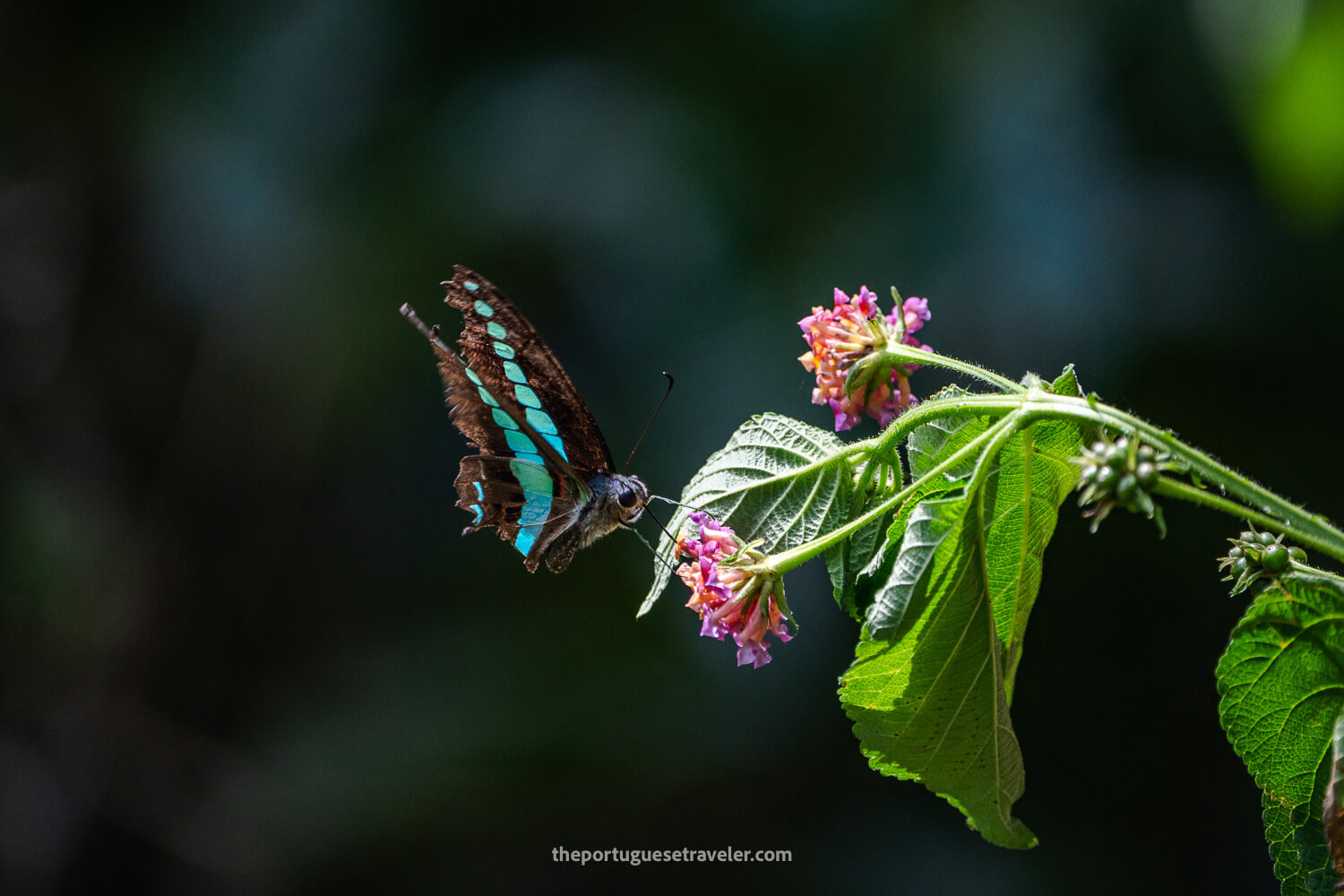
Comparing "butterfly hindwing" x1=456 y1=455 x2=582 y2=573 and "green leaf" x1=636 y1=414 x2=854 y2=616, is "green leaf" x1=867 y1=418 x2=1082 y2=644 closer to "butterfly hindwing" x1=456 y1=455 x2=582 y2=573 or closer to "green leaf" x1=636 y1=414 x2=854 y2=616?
"green leaf" x1=636 y1=414 x2=854 y2=616

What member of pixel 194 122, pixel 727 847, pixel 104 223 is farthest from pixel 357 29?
pixel 727 847

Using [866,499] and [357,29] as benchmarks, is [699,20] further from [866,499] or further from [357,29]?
[866,499]

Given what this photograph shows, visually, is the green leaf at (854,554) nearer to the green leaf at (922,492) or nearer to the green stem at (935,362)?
the green leaf at (922,492)

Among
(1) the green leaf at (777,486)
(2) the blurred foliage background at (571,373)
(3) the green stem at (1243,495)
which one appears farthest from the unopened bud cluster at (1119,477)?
(2) the blurred foliage background at (571,373)

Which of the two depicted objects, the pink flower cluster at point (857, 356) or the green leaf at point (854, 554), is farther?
the pink flower cluster at point (857, 356)

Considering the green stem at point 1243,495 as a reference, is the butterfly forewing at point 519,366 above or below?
above
